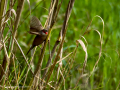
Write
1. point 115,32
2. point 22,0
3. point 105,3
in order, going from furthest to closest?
point 105,3 < point 115,32 < point 22,0

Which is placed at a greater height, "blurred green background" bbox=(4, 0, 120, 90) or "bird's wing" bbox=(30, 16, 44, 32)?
"bird's wing" bbox=(30, 16, 44, 32)

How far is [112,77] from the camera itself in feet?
6.63

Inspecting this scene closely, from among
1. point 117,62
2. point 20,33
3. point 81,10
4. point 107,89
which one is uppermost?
point 81,10

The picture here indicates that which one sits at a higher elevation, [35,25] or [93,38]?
[35,25]

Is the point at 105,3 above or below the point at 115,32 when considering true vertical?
above

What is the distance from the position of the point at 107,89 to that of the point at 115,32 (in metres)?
0.78

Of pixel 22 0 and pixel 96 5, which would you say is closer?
pixel 22 0

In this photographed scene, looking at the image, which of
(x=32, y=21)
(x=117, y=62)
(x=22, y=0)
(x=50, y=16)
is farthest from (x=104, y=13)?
(x=22, y=0)

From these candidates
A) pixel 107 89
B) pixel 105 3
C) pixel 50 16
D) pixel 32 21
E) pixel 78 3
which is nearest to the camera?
pixel 32 21

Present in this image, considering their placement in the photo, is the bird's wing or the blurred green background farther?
the blurred green background

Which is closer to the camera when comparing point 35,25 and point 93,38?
point 35,25

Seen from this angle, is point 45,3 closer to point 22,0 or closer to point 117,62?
point 117,62

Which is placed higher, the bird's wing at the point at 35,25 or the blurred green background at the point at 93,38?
the bird's wing at the point at 35,25

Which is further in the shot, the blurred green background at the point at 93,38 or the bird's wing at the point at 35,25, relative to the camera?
the blurred green background at the point at 93,38
